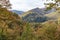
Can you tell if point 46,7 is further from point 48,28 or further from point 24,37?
point 48,28

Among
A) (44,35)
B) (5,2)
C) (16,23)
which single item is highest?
(5,2)

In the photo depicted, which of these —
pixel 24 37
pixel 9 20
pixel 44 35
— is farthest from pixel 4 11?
pixel 24 37

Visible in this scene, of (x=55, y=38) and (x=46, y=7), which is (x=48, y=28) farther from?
(x=46, y=7)

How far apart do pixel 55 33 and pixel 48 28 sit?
2.10 meters

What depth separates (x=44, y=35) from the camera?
45781 millimetres

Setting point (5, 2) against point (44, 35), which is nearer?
point (5, 2)

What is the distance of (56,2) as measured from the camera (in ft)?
43.1

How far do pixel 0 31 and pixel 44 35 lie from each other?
18.9 m

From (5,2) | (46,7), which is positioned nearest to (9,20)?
(5,2)

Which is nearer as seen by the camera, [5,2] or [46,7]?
[46,7]

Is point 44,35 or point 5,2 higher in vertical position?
point 5,2

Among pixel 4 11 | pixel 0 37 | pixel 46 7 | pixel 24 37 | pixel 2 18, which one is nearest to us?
pixel 46 7

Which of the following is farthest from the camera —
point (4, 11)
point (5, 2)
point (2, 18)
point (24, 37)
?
point (4, 11)

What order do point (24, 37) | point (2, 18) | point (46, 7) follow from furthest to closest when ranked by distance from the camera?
point (2, 18) < point (24, 37) < point (46, 7)
